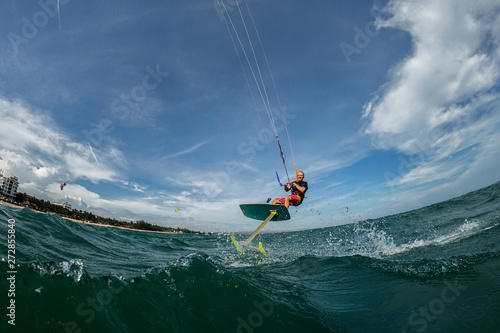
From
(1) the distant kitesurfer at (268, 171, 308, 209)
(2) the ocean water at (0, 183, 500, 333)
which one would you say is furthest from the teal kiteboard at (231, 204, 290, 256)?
(2) the ocean water at (0, 183, 500, 333)

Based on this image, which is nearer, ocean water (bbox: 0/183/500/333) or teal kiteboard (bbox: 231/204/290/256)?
ocean water (bbox: 0/183/500/333)

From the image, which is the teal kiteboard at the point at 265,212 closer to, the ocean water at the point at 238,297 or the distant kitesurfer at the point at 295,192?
the distant kitesurfer at the point at 295,192

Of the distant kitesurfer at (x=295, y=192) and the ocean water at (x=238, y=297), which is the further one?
the distant kitesurfer at (x=295, y=192)

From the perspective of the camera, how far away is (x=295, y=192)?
39.9 feet

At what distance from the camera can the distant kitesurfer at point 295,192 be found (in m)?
11.8

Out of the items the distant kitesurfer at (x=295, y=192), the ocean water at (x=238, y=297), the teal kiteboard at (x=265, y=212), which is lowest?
the ocean water at (x=238, y=297)

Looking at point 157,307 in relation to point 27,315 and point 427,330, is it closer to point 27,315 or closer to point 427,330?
point 27,315

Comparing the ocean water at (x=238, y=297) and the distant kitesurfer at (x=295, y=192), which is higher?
the distant kitesurfer at (x=295, y=192)

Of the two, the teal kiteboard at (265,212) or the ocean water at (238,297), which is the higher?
the teal kiteboard at (265,212)

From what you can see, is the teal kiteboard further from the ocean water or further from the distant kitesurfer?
the ocean water

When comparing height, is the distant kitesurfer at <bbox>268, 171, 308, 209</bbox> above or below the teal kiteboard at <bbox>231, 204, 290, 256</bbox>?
above

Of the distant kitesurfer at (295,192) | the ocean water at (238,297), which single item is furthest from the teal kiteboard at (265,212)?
the ocean water at (238,297)

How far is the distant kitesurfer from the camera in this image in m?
11.8

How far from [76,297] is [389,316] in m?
5.45
